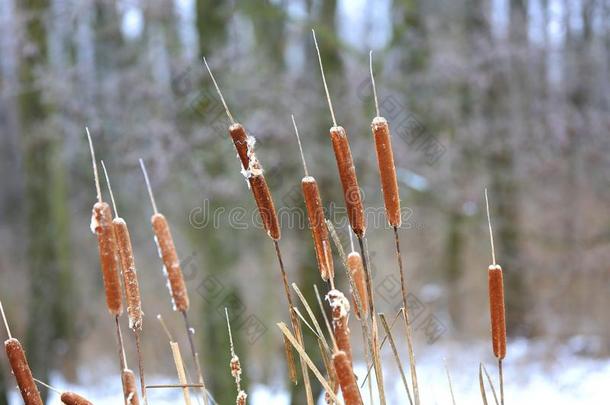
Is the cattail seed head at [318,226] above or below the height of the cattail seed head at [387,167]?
below

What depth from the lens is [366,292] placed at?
1297 mm

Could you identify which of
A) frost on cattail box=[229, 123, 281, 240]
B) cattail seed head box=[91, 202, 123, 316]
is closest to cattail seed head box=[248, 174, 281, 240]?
frost on cattail box=[229, 123, 281, 240]

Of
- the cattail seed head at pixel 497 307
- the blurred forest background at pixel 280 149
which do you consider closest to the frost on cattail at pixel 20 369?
the cattail seed head at pixel 497 307

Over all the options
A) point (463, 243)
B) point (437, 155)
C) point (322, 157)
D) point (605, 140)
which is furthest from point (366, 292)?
point (463, 243)

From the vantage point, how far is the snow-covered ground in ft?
25.1

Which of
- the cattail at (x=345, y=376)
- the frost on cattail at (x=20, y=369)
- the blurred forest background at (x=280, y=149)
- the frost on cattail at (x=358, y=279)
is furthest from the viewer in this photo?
the blurred forest background at (x=280, y=149)

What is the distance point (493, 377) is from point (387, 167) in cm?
884

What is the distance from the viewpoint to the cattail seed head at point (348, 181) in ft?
3.73

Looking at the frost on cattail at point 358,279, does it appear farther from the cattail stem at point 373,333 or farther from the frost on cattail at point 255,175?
the frost on cattail at point 255,175

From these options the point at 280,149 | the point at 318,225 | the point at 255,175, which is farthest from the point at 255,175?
the point at 280,149

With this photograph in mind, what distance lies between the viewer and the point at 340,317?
116 centimetres

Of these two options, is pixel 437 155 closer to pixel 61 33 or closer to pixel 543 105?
pixel 543 105

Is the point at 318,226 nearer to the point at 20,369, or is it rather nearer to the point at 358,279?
the point at 358,279

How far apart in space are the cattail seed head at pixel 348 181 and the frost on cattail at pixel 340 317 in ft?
0.32
